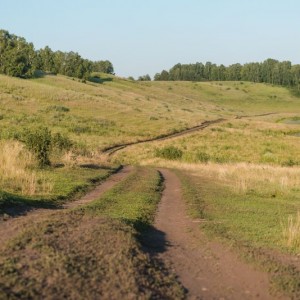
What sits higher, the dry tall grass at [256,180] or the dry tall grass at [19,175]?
the dry tall grass at [19,175]

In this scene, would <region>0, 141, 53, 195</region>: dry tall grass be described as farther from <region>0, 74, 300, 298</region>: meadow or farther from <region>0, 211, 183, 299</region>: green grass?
<region>0, 211, 183, 299</region>: green grass

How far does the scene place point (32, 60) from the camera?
381 feet

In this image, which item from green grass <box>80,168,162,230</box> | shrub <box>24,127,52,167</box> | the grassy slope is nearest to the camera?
green grass <box>80,168,162,230</box>

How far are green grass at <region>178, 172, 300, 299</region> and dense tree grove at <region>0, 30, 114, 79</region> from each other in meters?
78.7

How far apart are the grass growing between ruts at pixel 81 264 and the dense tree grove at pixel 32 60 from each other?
8784 centimetres

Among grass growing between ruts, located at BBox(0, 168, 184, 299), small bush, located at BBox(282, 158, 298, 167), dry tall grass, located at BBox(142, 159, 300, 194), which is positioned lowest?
small bush, located at BBox(282, 158, 298, 167)

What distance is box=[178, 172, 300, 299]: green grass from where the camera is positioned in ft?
26.3

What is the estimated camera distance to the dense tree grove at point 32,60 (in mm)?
92250

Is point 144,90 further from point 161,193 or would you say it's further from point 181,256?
point 181,256

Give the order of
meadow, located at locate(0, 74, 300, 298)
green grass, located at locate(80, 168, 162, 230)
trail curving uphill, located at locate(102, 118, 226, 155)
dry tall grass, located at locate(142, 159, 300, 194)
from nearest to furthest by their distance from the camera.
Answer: meadow, located at locate(0, 74, 300, 298), green grass, located at locate(80, 168, 162, 230), dry tall grass, located at locate(142, 159, 300, 194), trail curving uphill, located at locate(102, 118, 226, 155)

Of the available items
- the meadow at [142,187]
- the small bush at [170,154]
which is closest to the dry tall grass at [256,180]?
the meadow at [142,187]

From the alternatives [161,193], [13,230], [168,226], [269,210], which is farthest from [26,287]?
[161,193]

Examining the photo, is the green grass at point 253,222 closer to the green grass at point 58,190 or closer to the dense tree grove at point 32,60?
the green grass at point 58,190

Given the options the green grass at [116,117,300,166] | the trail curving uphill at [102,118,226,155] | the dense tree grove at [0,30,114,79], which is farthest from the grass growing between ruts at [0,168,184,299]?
the dense tree grove at [0,30,114,79]
